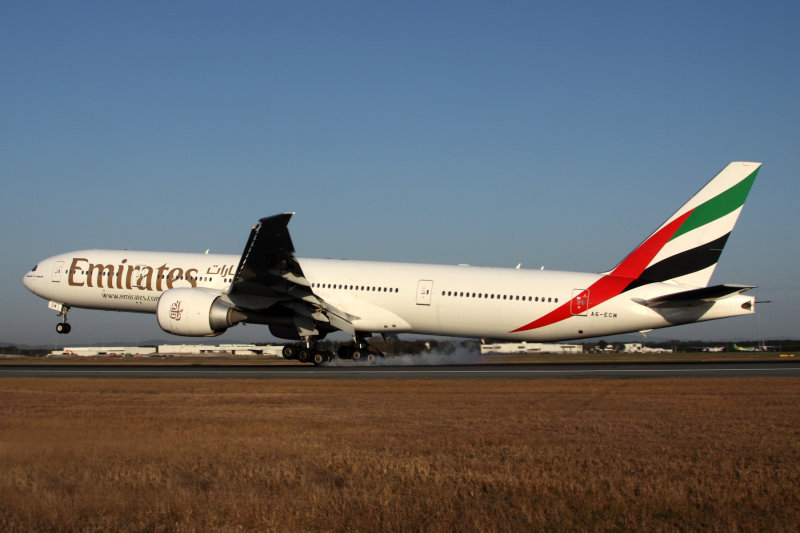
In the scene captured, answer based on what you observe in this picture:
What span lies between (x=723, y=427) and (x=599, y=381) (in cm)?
984

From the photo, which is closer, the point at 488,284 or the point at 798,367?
the point at 798,367

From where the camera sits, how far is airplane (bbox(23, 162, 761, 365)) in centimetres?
3044

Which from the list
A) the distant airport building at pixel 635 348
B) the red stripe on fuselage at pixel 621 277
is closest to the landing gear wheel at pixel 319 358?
the red stripe on fuselage at pixel 621 277

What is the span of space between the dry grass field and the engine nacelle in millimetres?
13418

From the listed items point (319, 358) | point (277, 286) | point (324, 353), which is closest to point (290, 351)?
point (319, 358)

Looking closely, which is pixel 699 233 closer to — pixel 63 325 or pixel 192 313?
pixel 192 313

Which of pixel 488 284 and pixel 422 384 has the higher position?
pixel 488 284

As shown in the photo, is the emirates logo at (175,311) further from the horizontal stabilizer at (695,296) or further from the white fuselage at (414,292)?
the horizontal stabilizer at (695,296)

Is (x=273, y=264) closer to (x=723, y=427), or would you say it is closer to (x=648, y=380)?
(x=648, y=380)

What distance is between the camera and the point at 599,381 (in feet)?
73.6

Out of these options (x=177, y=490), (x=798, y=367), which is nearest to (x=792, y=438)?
(x=177, y=490)

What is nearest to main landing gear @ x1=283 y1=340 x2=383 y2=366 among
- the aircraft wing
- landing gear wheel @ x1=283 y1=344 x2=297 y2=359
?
landing gear wheel @ x1=283 y1=344 x2=297 y2=359

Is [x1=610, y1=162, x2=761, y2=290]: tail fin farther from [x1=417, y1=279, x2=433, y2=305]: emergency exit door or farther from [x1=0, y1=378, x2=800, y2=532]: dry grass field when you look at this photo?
[x1=0, y1=378, x2=800, y2=532]: dry grass field

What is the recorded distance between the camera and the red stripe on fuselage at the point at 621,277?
31406 millimetres
